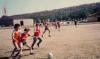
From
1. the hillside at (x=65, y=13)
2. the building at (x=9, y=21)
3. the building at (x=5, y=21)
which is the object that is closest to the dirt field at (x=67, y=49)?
the building at (x=9, y=21)

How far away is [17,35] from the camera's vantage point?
38.4 feet

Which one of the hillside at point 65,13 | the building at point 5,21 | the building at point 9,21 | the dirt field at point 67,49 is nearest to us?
the dirt field at point 67,49

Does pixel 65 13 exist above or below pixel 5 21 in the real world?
above

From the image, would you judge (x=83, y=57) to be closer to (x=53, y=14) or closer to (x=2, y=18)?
(x=2, y=18)

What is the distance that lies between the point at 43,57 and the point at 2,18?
114371mm

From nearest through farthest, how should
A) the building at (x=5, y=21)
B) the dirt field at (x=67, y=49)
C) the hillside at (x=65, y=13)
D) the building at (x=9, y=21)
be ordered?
A: the dirt field at (x=67, y=49) → the building at (x=9, y=21) → the building at (x=5, y=21) → the hillside at (x=65, y=13)

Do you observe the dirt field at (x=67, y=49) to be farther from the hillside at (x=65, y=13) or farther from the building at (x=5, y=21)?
the hillside at (x=65, y=13)

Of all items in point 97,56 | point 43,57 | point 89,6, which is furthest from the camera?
point 89,6

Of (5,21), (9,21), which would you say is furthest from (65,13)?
(9,21)

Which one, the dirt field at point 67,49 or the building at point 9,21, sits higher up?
the dirt field at point 67,49

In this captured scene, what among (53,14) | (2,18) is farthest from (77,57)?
(53,14)

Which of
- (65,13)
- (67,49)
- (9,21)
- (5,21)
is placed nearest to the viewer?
(67,49)

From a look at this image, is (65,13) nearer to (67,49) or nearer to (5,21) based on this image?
(5,21)

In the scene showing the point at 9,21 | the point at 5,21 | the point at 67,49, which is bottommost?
the point at 5,21
